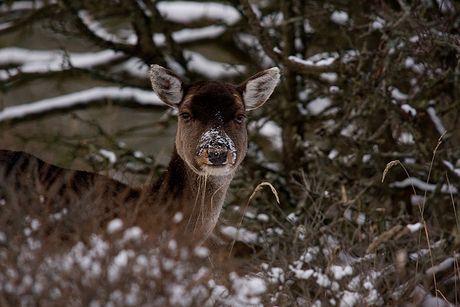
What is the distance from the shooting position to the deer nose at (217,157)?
3.87 m

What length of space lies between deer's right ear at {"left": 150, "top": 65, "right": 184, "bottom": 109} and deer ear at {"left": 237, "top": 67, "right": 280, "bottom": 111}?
2.02 ft

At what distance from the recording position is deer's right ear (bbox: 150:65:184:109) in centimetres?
443

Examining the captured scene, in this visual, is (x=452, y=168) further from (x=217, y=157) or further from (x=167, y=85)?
(x=167, y=85)

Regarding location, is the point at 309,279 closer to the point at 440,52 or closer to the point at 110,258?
the point at 110,258

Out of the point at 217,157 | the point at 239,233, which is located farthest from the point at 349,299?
the point at 239,233

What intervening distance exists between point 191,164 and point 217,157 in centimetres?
33

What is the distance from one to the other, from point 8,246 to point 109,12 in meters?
7.12

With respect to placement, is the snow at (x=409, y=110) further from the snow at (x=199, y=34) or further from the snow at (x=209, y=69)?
the snow at (x=199, y=34)

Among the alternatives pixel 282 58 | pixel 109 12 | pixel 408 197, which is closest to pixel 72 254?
pixel 282 58

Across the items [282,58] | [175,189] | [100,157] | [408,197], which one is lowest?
→ [100,157]

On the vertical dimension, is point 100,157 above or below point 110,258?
below

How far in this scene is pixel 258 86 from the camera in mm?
4758

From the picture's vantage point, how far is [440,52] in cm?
526

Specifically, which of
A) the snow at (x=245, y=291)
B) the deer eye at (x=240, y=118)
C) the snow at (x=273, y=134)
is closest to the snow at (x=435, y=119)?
the deer eye at (x=240, y=118)
